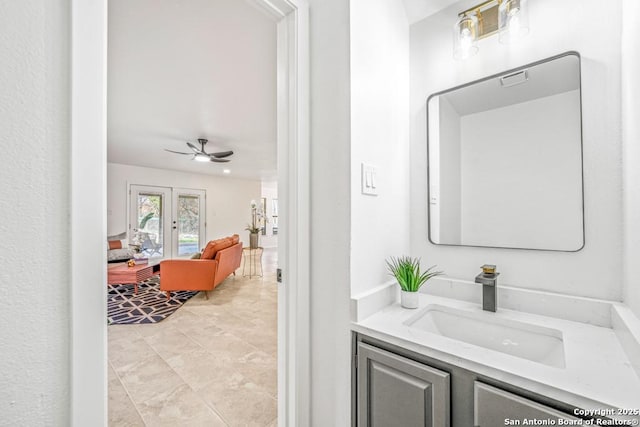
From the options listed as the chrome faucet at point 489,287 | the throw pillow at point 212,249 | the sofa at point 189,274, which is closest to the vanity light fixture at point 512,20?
the chrome faucet at point 489,287

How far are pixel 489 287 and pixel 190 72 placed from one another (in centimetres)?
258

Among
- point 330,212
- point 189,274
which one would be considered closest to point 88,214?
point 330,212

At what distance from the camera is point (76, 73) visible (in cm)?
60

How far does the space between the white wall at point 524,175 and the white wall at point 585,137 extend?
4 cm

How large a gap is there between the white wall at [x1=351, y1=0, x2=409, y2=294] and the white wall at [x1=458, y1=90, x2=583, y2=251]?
0.34 metres

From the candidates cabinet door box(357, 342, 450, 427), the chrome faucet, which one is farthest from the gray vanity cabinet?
the chrome faucet

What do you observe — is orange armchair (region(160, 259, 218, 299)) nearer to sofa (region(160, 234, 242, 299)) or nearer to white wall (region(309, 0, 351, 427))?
sofa (region(160, 234, 242, 299))

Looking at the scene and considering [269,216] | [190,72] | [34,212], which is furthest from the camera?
A: [269,216]

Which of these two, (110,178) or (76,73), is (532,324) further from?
(110,178)

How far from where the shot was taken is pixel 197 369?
7.12 feet

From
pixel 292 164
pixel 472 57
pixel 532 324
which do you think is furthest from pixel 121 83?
pixel 532 324

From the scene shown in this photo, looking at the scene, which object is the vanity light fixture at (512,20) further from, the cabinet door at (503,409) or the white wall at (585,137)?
the cabinet door at (503,409)

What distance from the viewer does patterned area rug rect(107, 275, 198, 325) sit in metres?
3.24

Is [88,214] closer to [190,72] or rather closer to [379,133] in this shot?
[379,133]
